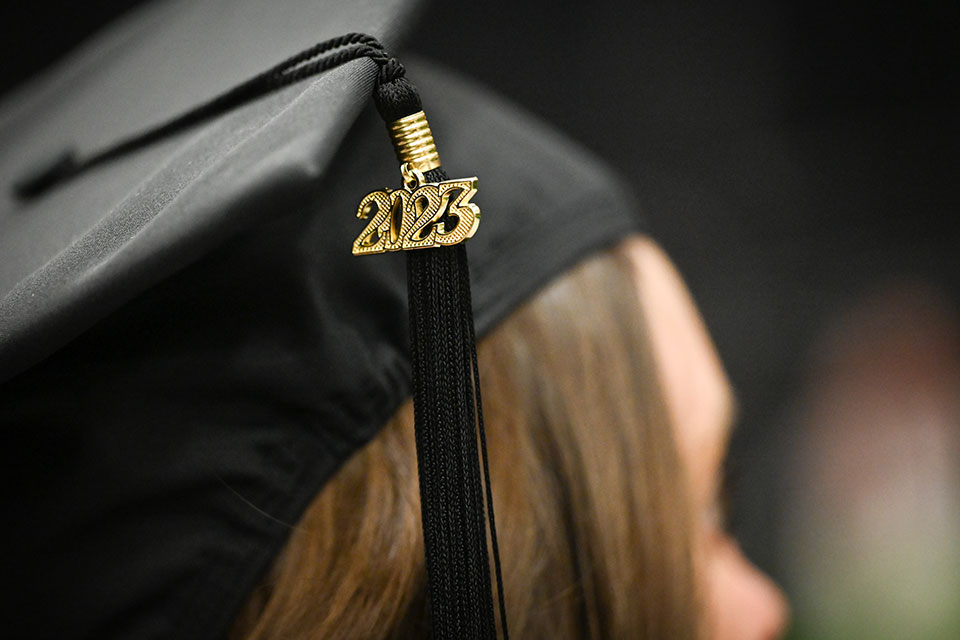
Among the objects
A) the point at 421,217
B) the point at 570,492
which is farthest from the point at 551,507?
the point at 421,217

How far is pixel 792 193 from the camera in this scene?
1.62 m

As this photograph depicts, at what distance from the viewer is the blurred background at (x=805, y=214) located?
159 centimetres

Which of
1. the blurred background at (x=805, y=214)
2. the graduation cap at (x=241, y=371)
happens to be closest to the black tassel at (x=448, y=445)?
the graduation cap at (x=241, y=371)

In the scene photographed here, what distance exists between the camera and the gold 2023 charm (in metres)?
0.40

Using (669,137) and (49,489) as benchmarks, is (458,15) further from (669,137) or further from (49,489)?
(49,489)

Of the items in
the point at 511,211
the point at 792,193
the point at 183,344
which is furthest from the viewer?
the point at 792,193

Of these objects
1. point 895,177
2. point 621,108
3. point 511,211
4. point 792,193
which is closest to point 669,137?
point 621,108

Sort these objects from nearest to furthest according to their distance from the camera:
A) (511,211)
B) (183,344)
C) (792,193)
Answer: (183,344), (511,211), (792,193)

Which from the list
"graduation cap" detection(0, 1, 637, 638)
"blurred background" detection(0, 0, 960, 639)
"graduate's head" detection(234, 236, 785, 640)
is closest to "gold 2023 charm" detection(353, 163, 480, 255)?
"graduation cap" detection(0, 1, 637, 638)

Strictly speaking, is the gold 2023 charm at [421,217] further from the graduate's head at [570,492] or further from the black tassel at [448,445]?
the graduate's head at [570,492]

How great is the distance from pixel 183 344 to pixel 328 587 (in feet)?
0.58

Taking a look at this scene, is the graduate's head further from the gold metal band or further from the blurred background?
the blurred background

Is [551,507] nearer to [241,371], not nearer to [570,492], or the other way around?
[570,492]

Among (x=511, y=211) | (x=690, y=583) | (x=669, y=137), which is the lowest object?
(x=690, y=583)
